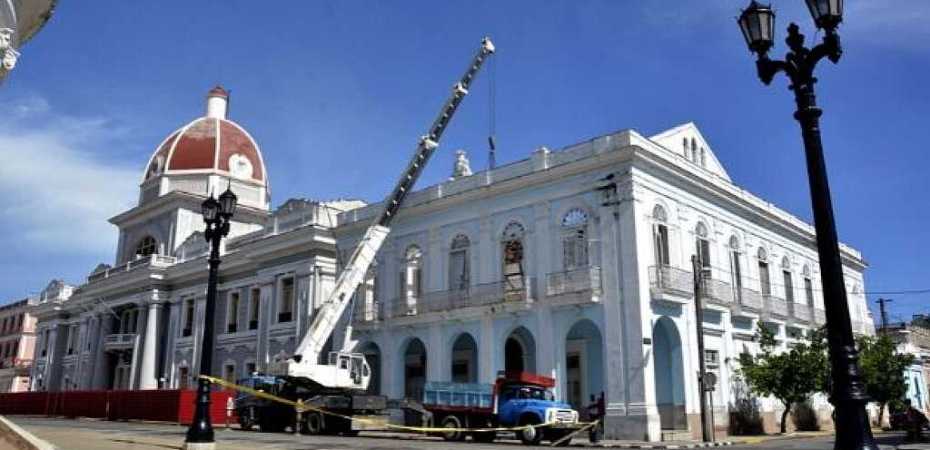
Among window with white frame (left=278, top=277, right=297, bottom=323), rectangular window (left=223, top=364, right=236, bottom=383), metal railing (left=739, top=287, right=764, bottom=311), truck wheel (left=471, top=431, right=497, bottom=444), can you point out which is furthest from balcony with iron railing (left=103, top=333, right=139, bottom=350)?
metal railing (left=739, top=287, right=764, bottom=311)

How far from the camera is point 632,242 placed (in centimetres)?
2277

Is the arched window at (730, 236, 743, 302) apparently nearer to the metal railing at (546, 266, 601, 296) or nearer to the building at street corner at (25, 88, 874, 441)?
the building at street corner at (25, 88, 874, 441)

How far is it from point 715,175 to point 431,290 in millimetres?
10937

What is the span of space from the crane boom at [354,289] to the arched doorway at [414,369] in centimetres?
261

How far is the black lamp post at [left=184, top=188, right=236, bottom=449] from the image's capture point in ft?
44.1

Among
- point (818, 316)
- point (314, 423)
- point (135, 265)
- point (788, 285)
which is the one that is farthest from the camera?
point (135, 265)

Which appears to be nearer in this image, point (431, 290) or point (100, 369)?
point (431, 290)

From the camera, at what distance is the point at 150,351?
1620 inches

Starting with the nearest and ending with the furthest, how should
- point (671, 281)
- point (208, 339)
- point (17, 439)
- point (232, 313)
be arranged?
point (17, 439)
point (208, 339)
point (671, 281)
point (232, 313)

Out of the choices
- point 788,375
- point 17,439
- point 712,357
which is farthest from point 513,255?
point 17,439

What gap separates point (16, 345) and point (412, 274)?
56451mm

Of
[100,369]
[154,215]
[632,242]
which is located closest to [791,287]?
[632,242]

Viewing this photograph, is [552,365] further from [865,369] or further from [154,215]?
[154,215]

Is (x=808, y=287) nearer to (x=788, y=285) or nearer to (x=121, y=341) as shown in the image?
(x=788, y=285)
